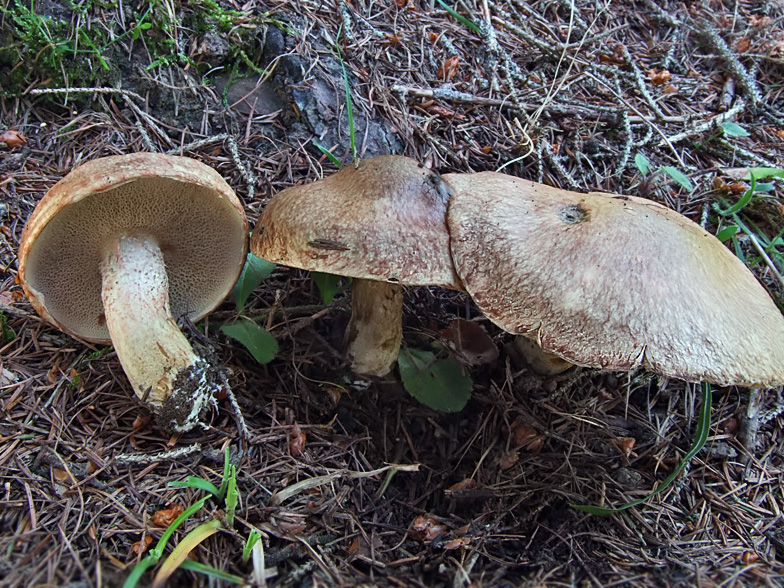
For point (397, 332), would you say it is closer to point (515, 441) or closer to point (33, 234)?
point (515, 441)

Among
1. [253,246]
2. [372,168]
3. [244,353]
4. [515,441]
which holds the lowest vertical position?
[515,441]

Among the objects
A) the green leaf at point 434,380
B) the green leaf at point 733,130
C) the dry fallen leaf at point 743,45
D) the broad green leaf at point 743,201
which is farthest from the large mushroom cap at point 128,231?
the dry fallen leaf at point 743,45

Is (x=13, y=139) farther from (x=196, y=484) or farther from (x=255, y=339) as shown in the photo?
(x=196, y=484)

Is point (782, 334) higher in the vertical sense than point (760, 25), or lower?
lower

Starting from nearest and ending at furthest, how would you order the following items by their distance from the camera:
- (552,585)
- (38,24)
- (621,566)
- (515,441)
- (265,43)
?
(552,585) < (621,566) < (515,441) < (38,24) < (265,43)

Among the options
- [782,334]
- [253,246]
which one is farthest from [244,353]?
[782,334]

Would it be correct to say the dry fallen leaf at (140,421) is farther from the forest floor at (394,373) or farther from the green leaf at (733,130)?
the green leaf at (733,130)

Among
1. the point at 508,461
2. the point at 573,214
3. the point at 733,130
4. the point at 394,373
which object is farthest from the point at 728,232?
the point at 394,373

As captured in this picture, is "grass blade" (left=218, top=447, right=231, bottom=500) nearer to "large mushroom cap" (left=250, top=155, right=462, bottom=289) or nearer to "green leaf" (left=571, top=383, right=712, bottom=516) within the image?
"large mushroom cap" (left=250, top=155, right=462, bottom=289)
